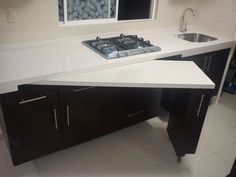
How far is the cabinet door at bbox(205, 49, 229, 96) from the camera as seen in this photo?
2.52m

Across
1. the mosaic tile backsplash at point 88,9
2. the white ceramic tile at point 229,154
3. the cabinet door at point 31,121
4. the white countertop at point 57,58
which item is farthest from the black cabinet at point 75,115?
the mosaic tile backsplash at point 88,9

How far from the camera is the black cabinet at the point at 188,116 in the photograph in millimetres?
1722

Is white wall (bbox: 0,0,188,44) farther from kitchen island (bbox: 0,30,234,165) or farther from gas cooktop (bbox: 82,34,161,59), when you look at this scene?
gas cooktop (bbox: 82,34,161,59)

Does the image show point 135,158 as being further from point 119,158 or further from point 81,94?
point 81,94

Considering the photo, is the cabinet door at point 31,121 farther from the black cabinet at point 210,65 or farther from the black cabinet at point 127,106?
the black cabinet at point 210,65

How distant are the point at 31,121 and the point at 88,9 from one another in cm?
126

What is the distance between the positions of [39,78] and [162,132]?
1435 millimetres

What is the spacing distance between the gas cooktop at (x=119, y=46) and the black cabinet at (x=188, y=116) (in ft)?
1.57

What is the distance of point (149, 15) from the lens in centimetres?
262

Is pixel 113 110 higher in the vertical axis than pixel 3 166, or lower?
higher

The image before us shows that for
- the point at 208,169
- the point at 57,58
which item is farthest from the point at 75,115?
the point at 208,169

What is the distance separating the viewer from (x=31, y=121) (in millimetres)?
1612

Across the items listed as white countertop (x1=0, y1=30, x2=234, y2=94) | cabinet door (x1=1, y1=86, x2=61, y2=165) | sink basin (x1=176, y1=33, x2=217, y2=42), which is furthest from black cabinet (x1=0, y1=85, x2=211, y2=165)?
sink basin (x1=176, y1=33, x2=217, y2=42)

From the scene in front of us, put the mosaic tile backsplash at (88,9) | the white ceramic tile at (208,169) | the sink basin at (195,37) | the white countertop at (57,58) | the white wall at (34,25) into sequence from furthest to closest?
the sink basin at (195,37)
the mosaic tile backsplash at (88,9)
the white ceramic tile at (208,169)
the white wall at (34,25)
the white countertop at (57,58)
